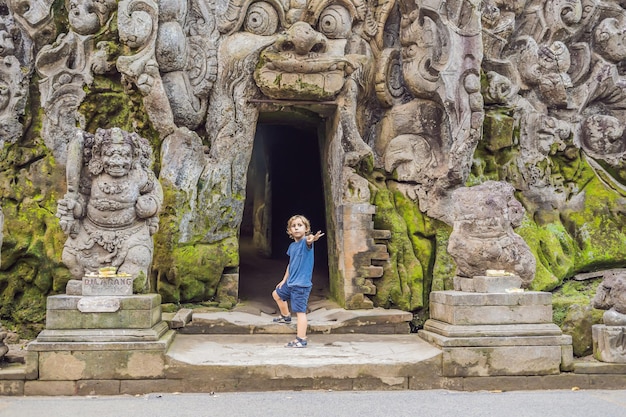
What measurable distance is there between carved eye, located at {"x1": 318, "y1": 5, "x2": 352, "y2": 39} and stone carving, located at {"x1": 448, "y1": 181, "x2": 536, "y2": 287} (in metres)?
3.58

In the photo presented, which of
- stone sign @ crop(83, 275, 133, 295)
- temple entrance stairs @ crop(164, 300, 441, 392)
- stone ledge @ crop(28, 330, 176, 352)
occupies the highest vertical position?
stone sign @ crop(83, 275, 133, 295)

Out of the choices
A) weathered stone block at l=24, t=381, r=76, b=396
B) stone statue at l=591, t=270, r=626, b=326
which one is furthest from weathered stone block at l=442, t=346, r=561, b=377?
weathered stone block at l=24, t=381, r=76, b=396

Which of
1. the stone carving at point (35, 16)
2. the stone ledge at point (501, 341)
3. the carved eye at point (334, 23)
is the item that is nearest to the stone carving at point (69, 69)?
the stone carving at point (35, 16)

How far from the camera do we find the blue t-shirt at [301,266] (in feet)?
19.3

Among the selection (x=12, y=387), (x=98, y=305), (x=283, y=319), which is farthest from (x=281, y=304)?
(x=12, y=387)

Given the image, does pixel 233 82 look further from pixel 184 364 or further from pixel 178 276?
pixel 184 364

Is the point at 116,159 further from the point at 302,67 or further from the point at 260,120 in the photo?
the point at 260,120

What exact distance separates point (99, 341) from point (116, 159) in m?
1.70

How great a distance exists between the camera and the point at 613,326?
5.44 metres

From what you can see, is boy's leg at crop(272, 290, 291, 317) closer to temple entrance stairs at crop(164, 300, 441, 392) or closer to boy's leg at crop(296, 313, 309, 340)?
temple entrance stairs at crop(164, 300, 441, 392)

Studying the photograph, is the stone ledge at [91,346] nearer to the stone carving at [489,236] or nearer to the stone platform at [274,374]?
the stone platform at [274,374]

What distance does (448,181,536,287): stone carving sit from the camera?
5.75 m

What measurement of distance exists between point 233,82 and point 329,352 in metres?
4.24

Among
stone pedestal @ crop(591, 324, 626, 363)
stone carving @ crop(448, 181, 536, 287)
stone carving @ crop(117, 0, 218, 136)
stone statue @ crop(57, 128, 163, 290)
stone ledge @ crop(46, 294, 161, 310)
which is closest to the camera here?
stone ledge @ crop(46, 294, 161, 310)
